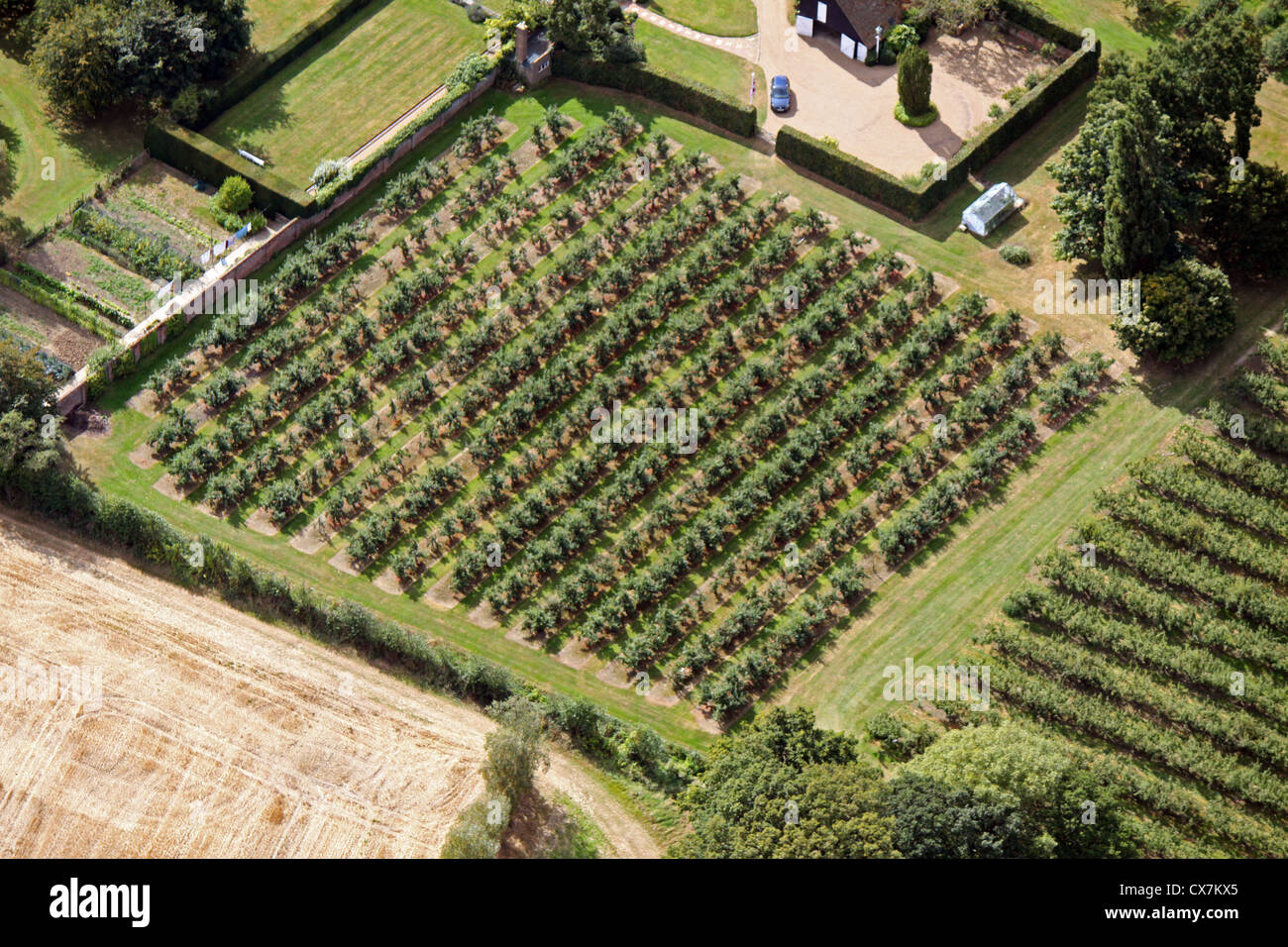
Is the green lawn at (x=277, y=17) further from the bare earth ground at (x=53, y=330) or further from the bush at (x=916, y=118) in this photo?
the bush at (x=916, y=118)

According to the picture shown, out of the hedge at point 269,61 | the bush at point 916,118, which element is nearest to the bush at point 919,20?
the bush at point 916,118

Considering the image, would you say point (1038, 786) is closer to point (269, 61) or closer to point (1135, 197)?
point (1135, 197)

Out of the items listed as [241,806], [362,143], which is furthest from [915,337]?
[241,806]

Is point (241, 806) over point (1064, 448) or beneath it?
beneath

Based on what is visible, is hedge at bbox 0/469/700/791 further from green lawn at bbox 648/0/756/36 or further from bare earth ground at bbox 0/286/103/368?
green lawn at bbox 648/0/756/36

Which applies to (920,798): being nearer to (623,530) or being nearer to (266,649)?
(623,530)

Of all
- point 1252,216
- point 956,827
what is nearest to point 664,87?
point 1252,216
